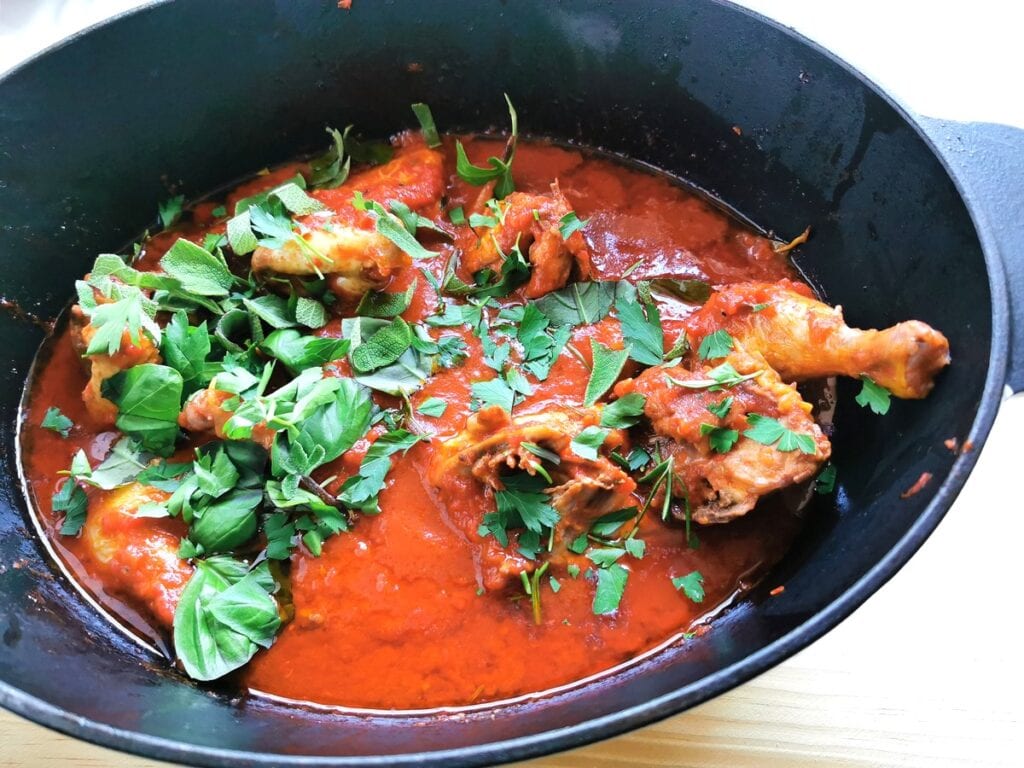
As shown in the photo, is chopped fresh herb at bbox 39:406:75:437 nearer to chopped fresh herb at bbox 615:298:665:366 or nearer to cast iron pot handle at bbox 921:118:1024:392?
chopped fresh herb at bbox 615:298:665:366

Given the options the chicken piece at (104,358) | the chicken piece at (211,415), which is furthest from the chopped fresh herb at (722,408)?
the chicken piece at (104,358)

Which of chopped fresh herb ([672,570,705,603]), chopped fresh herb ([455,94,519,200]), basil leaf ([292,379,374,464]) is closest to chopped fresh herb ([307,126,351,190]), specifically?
chopped fresh herb ([455,94,519,200])

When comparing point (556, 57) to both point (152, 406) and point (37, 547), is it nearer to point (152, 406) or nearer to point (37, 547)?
point (152, 406)

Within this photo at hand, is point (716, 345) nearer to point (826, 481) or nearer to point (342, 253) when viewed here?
point (826, 481)

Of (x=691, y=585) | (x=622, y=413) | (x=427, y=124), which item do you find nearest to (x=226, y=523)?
(x=622, y=413)

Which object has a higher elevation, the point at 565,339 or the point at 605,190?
the point at 605,190

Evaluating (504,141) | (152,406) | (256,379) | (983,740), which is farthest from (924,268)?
(152,406)
